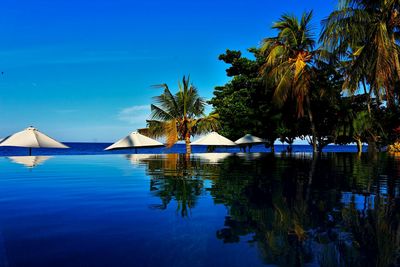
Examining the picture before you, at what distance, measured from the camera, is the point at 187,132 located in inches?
1073

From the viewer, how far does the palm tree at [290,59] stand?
23.0 meters

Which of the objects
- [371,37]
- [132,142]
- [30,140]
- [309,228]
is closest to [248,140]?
[132,142]

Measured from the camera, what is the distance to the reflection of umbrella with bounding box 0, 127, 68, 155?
1694cm

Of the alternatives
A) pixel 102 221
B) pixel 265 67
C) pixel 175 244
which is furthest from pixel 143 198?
pixel 265 67

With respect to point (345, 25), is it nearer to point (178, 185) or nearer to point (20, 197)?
point (178, 185)

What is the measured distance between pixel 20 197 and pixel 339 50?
19.2m

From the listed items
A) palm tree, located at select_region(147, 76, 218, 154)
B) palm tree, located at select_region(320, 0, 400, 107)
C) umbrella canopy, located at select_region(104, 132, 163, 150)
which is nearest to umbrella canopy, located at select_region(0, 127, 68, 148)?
umbrella canopy, located at select_region(104, 132, 163, 150)

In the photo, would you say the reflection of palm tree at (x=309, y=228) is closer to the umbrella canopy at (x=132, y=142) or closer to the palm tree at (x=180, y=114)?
the umbrella canopy at (x=132, y=142)

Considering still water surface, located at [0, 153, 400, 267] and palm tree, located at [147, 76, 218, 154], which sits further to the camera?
palm tree, located at [147, 76, 218, 154]

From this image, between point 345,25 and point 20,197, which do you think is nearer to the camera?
point 20,197

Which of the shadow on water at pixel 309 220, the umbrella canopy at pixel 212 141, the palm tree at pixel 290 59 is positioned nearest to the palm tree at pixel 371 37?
the palm tree at pixel 290 59

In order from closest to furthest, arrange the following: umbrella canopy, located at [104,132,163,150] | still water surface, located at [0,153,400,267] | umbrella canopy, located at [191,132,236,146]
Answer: still water surface, located at [0,153,400,267] → umbrella canopy, located at [104,132,163,150] → umbrella canopy, located at [191,132,236,146]

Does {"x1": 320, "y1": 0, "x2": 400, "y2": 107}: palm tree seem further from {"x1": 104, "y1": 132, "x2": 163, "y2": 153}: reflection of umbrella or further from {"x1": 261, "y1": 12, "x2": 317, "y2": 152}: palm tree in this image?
{"x1": 104, "y1": 132, "x2": 163, "y2": 153}: reflection of umbrella

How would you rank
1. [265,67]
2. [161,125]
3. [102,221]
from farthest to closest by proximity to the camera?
[161,125]
[265,67]
[102,221]
